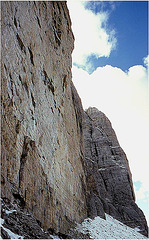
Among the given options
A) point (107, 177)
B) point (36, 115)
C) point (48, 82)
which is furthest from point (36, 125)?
point (107, 177)

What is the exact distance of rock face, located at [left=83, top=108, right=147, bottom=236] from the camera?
36062 mm

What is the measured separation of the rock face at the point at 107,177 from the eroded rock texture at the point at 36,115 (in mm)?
12929

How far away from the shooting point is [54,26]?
19.5m

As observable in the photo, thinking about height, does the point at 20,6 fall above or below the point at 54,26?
below

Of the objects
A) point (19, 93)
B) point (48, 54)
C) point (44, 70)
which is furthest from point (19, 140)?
point (48, 54)

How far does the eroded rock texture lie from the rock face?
12929 mm

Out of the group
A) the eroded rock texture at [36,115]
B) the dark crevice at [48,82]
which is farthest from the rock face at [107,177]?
the dark crevice at [48,82]

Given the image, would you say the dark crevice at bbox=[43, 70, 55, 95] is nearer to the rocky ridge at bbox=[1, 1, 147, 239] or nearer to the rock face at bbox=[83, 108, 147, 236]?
the rocky ridge at bbox=[1, 1, 147, 239]

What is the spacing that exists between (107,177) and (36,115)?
3572 centimetres

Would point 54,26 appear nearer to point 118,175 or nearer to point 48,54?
point 48,54

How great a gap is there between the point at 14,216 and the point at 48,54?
12.0 metres

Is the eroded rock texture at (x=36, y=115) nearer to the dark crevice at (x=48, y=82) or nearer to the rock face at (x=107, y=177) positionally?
the dark crevice at (x=48, y=82)

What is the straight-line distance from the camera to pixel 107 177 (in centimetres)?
4594

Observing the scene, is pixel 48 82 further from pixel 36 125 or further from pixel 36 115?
pixel 36 125
